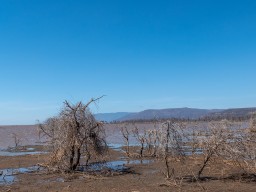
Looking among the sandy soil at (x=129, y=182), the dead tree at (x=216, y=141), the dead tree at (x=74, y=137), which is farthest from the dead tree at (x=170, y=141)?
the dead tree at (x=74, y=137)

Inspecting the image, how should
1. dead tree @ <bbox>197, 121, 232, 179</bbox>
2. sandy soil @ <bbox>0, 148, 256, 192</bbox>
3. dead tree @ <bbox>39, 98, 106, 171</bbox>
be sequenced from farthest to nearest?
dead tree @ <bbox>39, 98, 106, 171</bbox>, dead tree @ <bbox>197, 121, 232, 179</bbox>, sandy soil @ <bbox>0, 148, 256, 192</bbox>

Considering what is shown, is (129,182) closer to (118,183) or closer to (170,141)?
(118,183)

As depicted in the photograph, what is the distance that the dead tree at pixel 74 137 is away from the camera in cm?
2245

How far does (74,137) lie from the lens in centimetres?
2247

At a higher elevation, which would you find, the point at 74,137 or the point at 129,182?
the point at 74,137

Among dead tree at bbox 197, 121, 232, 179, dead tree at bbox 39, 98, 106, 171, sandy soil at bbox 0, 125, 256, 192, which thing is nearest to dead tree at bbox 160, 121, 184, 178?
dead tree at bbox 197, 121, 232, 179

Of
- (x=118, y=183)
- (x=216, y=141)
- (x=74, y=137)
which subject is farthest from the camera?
(x=74, y=137)

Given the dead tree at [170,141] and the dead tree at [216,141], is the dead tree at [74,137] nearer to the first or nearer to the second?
the dead tree at [170,141]

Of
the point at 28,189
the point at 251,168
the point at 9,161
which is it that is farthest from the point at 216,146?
the point at 9,161

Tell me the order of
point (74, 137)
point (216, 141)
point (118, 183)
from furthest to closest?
point (74, 137)
point (118, 183)
point (216, 141)

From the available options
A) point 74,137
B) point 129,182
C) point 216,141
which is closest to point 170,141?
point 216,141

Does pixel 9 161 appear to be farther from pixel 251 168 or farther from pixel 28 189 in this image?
pixel 251 168

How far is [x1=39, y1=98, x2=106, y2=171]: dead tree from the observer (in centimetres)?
2245

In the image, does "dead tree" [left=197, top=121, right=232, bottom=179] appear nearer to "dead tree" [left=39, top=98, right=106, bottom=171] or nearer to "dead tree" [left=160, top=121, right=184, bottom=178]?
"dead tree" [left=160, top=121, right=184, bottom=178]
